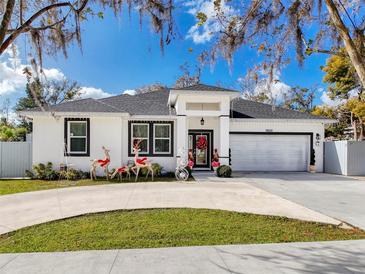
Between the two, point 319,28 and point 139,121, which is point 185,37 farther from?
point 139,121

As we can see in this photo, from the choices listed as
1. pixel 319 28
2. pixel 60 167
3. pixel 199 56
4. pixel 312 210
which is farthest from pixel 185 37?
pixel 60 167

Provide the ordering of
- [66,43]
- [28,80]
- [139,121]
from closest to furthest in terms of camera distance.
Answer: [28,80]
[66,43]
[139,121]

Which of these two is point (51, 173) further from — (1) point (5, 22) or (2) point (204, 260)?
(2) point (204, 260)

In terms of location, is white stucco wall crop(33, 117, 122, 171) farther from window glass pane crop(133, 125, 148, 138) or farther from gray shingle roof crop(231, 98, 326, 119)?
gray shingle roof crop(231, 98, 326, 119)

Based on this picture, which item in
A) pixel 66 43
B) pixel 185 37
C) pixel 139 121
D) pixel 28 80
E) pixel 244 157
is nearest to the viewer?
pixel 28 80

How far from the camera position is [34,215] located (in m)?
7.63

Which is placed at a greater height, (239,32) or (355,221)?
(239,32)

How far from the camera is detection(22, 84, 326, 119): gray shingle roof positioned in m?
16.1

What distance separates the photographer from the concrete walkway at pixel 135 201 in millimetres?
7617

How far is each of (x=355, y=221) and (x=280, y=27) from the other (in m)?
4.64

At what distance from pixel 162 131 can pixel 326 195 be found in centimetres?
909

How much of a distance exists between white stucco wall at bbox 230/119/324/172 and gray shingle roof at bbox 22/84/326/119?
397 mm

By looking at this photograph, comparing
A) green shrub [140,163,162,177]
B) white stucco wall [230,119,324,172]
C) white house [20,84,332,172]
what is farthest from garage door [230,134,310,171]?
green shrub [140,163,162,177]

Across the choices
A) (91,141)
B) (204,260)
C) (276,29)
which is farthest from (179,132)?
(204,260)
